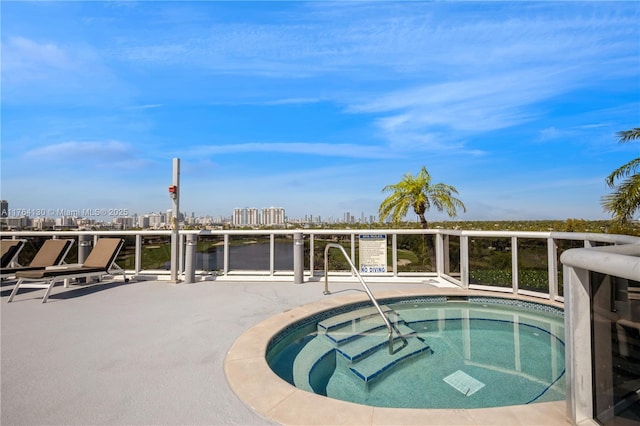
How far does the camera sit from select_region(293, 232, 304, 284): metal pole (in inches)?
269

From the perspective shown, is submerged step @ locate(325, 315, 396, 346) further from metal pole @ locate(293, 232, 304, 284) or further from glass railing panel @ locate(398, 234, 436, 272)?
glass railing panel @ locate(398, 234, 436, 272)

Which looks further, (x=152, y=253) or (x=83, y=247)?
(x=152, y=253)

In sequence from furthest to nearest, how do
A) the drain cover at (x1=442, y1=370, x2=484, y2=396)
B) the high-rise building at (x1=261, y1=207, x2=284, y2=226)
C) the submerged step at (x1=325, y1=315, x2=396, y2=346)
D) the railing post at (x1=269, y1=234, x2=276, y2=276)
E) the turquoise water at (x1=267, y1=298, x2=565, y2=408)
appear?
1. the high-rise building at (x1=261, y1=207, x2=284, y2=226)
2. the railing post at (x1=269, y1=234, x2=276, y2=276)
3. the submerged step at (x1=325, y1=315, x2=396, y2=346)
4. the drain cover at (x1=442, y1=370, x2=484, y2=396)
5. the turquoise water at (x1=267, y1=298, x2=565, y2=408)

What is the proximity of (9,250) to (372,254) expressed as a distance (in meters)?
7.86

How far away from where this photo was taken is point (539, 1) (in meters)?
8.18

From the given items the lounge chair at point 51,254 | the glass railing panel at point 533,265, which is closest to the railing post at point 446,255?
the glass railing panel at point 533,265

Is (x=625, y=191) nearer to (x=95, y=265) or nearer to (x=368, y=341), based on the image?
(x=368, y=341)

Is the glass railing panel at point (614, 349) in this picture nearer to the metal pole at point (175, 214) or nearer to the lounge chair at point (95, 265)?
the metal pole at point (175, 214)

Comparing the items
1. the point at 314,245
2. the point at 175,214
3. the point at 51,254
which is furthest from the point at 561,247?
the point at 51,254

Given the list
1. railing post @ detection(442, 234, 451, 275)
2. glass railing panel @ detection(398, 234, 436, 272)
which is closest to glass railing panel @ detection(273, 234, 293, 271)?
glass railing panel @ detection(398, 234, 436, 272)

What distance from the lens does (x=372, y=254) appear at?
24.4 ft

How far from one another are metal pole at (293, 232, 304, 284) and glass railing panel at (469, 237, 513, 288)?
3585mm

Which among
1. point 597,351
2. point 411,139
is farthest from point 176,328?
point 411,139

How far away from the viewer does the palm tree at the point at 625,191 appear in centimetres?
839
